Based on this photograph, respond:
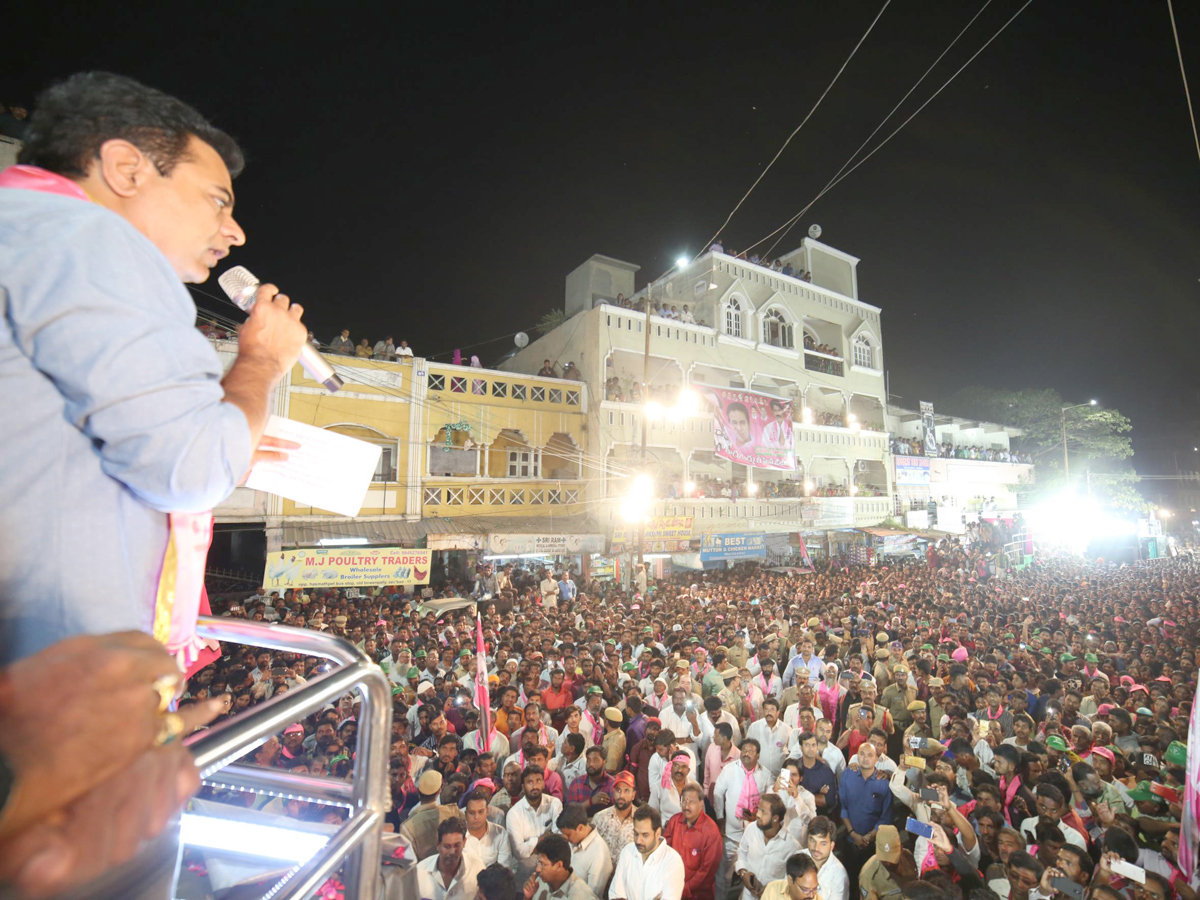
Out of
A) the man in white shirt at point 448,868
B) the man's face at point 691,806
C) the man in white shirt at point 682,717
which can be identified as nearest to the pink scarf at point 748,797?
the man's face at point 691,806

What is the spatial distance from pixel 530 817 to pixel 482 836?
0.44 m

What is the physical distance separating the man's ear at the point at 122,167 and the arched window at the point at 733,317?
75.5 feet

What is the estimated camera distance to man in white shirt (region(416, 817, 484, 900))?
3861mm

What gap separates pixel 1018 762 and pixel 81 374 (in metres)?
6.76

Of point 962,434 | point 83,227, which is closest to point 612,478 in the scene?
point 83,227

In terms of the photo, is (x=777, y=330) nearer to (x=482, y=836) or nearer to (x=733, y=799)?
(x=733, y=799)

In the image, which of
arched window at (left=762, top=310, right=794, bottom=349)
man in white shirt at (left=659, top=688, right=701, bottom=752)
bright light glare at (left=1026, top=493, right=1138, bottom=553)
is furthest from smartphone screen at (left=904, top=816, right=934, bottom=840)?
bright light glare at (left=1026, top=493, right=1138, bottom=553)

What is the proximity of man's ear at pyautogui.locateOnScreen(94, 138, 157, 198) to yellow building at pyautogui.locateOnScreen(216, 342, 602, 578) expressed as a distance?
13.7 metres

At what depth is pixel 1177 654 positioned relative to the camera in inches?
349

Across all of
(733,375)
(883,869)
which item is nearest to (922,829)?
(883,869)

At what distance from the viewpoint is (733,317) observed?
2364cm

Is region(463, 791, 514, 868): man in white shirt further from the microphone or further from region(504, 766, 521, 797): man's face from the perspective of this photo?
the microphone

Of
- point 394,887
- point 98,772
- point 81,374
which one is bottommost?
point 394,887

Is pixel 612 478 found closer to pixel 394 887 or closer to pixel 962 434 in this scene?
pixel 394 887
